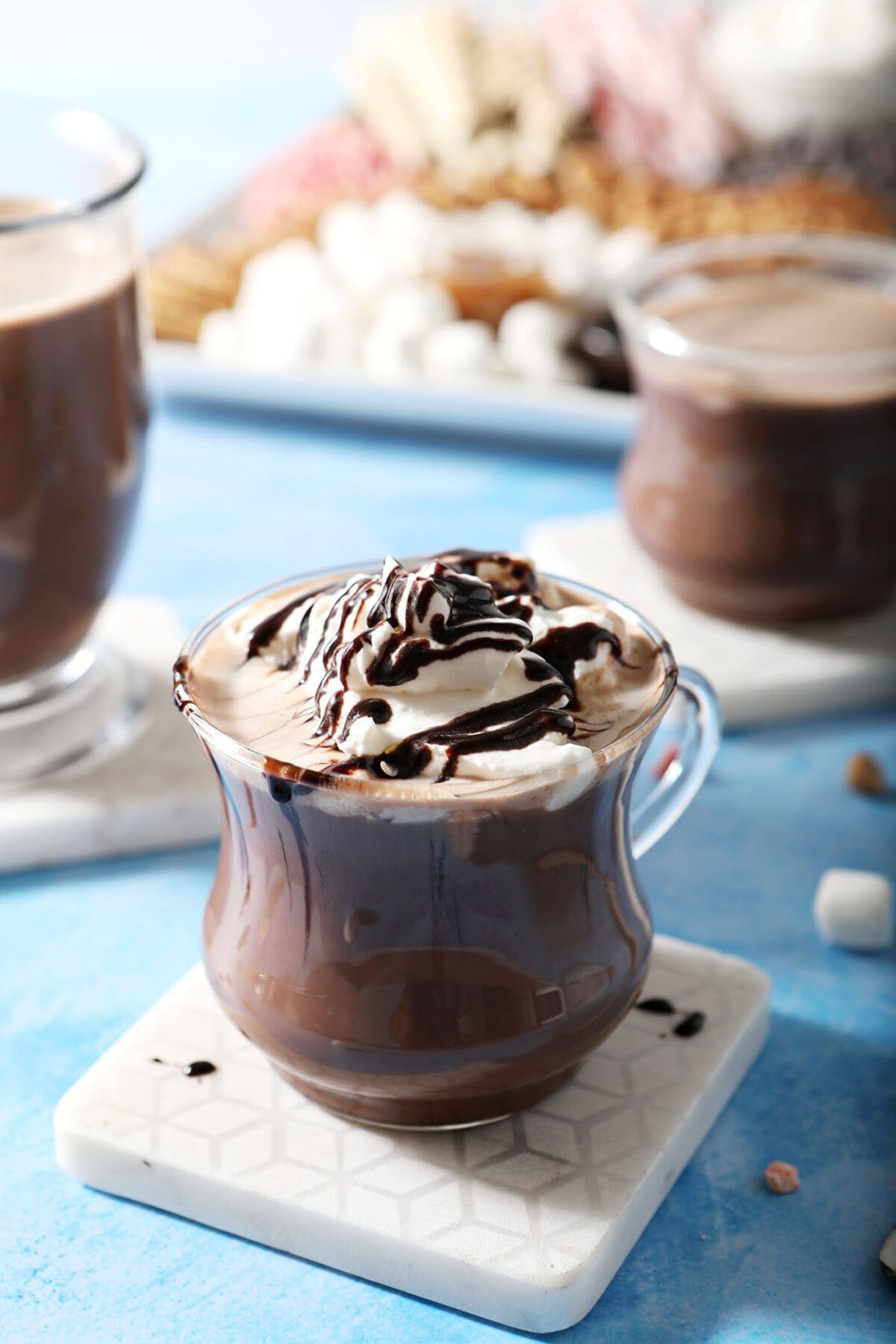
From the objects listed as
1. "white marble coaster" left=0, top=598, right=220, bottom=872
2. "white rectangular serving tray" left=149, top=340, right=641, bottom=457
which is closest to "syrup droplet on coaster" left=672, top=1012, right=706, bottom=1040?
"white marble coaster" left=0, top=598, right=220, bottom=872

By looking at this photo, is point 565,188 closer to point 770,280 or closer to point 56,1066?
point 770,280

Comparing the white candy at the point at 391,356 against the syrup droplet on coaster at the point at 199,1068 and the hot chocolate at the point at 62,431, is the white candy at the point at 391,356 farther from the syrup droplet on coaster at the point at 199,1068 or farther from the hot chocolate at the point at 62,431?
the syrup droplet on coaster at the point at 199,1068

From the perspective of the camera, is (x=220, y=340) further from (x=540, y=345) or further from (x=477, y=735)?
(x=477, y=735)

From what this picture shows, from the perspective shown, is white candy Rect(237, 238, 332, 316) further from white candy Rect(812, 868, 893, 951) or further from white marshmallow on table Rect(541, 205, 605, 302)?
white candy Rect(812, 868, 893, 951)

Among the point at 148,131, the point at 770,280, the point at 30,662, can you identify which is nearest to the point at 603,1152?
the point at 30,662

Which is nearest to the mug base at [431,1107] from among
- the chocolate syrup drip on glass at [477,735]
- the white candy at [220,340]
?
the chocolate syrup drip on glass at [477,735]
